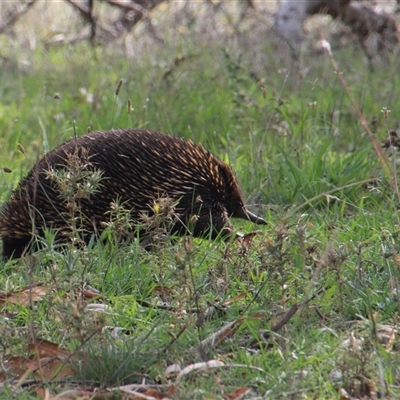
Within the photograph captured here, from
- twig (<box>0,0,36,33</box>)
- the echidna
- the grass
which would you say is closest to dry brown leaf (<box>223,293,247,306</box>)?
the grass

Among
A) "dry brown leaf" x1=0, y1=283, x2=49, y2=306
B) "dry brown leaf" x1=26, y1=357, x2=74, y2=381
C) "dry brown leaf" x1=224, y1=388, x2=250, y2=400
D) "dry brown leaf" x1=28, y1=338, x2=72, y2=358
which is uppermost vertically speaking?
"dry brown leaf" x1=224, y1=388, x2=250, y2=400

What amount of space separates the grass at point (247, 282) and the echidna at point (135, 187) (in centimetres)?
23

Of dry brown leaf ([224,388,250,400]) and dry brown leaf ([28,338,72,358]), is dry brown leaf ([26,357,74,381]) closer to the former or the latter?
dry brown leaf ([28,338,72,358])

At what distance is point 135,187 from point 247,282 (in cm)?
102

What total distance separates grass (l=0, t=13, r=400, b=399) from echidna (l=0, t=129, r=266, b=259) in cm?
23

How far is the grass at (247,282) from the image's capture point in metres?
2.56

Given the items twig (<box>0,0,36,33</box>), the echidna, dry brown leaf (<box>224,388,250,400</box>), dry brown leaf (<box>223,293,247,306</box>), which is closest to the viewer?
dry brown leaf (<box>224,388,250,400</box>)

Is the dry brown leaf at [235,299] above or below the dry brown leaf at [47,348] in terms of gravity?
below

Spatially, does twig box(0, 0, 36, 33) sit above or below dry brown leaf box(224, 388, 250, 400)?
above

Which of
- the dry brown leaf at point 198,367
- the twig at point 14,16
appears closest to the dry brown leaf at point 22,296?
the dry brown leaf at point 198,367

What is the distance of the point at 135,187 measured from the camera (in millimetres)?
4133

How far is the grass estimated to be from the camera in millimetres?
2561

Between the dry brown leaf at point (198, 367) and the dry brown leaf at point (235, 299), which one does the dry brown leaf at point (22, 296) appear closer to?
the dry brown leaf at point (235, 299)

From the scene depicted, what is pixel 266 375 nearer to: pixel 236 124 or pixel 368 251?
pixel 368 251
